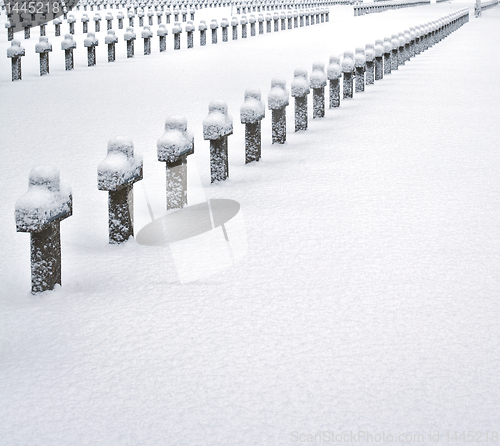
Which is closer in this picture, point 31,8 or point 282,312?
point 282,312

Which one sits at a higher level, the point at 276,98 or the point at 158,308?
the point at 276,98

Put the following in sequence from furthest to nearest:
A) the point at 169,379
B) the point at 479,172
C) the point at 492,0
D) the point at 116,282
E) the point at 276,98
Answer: the point at 492,0
the point at 276,98
the point at 479,172
the point at 116,282
the point at 169,379

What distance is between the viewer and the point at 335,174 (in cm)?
624

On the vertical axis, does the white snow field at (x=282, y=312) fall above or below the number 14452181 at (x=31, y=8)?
below

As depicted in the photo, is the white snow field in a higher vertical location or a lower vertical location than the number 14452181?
lower

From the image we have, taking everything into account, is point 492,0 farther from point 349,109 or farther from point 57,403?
point 57,403

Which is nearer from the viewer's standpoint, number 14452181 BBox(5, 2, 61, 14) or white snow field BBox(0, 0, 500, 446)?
white snow field BBox(0, 0, 500, 446)

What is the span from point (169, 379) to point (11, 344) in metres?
0.80

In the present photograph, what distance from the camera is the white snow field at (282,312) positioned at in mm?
2629

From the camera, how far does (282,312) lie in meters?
3.48

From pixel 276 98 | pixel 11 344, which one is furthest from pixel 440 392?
pixel 276 98

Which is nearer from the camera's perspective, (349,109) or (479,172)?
(479,172)

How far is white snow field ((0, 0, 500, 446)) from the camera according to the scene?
8.63ft

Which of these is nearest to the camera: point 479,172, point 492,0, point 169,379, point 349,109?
point 169,379
